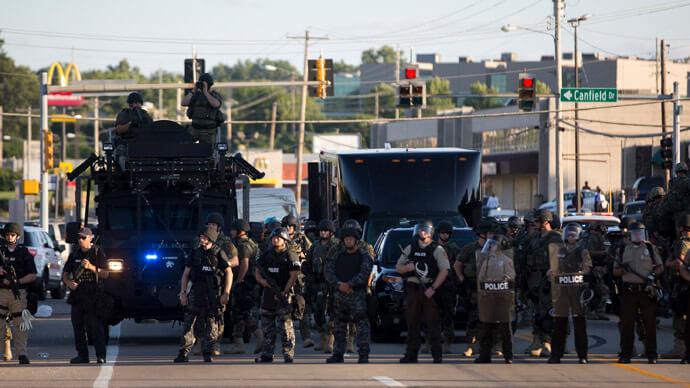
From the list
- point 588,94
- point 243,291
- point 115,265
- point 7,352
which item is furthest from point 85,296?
point 588,94

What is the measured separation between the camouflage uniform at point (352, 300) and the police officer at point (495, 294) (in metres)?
1.50

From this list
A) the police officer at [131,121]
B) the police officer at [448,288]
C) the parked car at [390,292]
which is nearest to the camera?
the police officer at [448,288]

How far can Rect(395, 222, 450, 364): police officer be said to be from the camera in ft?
50.2

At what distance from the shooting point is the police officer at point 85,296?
1573 centimetres

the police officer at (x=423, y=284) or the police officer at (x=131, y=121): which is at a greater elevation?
the police officer at (x=131, y=121)

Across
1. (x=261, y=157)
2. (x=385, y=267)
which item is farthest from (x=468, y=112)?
(x=385, y=267)

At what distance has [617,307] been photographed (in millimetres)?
15797

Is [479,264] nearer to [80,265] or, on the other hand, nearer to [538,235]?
[538,235]

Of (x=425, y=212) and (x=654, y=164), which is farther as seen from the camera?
(x=654, y=164)

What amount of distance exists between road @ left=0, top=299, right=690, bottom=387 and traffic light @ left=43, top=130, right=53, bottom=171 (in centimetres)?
1948

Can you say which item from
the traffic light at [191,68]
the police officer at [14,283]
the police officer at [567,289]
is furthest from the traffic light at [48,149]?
the police officer at [567,289]

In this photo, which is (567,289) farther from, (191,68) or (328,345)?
(191,68)

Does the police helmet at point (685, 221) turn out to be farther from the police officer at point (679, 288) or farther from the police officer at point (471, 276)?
the police officer at point (471, 276)

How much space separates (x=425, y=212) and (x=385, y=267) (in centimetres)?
461
